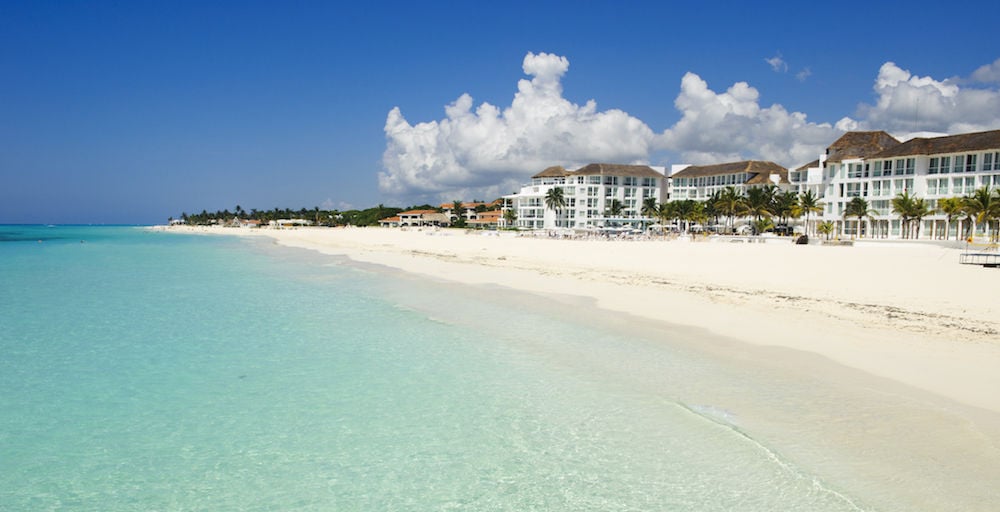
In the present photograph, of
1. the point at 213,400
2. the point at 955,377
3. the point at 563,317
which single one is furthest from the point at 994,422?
the point at 213,400

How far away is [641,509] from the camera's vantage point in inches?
→ 213

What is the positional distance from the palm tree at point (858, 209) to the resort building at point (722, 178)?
19.3 m

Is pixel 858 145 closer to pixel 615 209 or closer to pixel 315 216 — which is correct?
pixel 615 209

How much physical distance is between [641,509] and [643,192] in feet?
283

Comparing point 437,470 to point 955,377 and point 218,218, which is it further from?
point 218,218

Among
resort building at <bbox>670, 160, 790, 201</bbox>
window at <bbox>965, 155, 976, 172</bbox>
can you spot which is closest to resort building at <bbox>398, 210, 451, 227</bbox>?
resort building at <bbox>670, 160, 790, 201</bbox>

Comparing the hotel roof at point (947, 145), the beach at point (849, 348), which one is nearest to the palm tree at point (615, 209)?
the hotel roof at point (947, 145)

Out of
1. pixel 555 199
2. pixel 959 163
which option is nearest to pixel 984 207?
pixel 959 163

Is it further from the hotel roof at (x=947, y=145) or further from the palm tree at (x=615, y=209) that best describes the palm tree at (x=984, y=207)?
the palm tree at (x=615, y=209)

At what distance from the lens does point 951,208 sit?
1718 inches

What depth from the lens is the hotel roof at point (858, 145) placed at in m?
57.6

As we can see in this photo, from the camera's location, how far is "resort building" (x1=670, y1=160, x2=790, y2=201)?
250 feet

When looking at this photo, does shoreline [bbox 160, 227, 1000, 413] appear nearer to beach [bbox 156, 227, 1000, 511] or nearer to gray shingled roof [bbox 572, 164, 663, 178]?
beach [bbox 156, 227, 1000, 511]

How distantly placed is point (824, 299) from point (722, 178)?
7066cm
